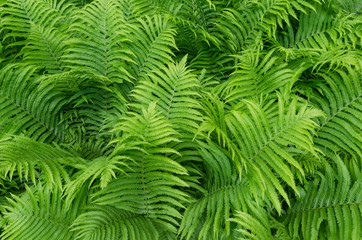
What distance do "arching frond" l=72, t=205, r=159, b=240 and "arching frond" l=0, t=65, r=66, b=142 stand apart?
74 centimetres

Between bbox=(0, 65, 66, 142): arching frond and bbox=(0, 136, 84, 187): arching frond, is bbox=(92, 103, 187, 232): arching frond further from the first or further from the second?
bbox=(0, 65, 66, 142): arching frond

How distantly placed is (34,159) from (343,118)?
6.17ft

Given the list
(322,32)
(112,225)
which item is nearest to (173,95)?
(112,225)

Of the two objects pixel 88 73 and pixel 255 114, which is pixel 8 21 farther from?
pixel 255 114

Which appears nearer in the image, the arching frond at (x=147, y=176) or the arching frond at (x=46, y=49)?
the arching frond at (x=147, y=176)

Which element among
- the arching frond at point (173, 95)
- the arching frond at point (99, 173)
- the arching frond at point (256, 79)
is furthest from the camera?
the arching frond at point (256, 79)

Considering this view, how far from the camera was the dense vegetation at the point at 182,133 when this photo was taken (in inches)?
61.5

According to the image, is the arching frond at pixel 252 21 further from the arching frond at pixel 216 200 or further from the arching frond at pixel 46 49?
the arching frond at pixel 46 49

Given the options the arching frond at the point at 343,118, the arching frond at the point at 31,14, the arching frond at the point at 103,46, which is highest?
the arching frond at the point at 31,14

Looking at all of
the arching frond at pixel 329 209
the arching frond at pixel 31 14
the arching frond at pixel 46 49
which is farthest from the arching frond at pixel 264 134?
the arching frond at pixel 31 14

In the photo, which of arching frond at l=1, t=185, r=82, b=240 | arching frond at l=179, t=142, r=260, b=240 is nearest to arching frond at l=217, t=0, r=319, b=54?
arching frond at l=179, t=142, r=260, b=240

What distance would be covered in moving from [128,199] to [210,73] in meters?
1.28

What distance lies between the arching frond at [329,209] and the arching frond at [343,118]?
0.52ft

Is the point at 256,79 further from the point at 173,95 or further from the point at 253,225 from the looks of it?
the point at 253,225
